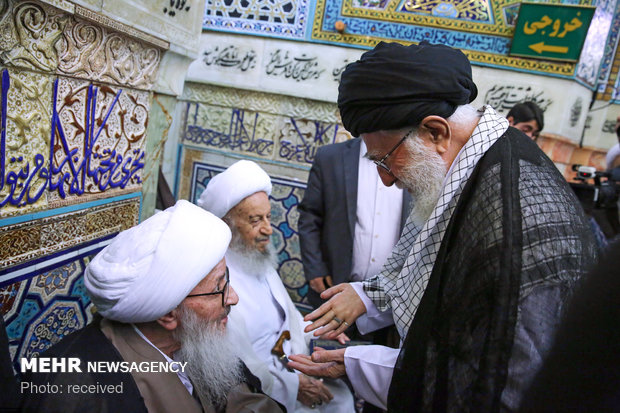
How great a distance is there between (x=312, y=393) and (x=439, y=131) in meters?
1.19

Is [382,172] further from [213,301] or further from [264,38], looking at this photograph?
[264,38]

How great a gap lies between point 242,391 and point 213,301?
32cm

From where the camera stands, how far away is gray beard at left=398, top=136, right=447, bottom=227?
3.48 ft

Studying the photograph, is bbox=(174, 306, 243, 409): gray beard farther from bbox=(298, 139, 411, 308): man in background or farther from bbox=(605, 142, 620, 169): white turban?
bbox=(605, 142, 620, 169): white turban

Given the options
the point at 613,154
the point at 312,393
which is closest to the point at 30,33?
the point at 312,393

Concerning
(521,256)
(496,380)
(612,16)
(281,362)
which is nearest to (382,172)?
(521,256)

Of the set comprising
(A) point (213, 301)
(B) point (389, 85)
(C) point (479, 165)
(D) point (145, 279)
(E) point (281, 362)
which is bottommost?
(E) point (281, 362)

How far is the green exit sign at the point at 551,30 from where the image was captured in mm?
3283

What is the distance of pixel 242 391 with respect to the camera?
130 cm

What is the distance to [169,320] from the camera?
1.17 metres

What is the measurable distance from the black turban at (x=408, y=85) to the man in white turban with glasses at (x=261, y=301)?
40.9 inches

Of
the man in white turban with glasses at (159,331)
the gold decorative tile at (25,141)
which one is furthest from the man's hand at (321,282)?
the gold decorative tile at (25,141)

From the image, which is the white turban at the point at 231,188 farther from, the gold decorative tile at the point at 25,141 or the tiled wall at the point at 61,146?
the gold decorative tile at the point at 25,141

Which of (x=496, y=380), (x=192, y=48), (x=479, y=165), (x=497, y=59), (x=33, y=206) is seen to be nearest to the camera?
(x=496, y=380)
